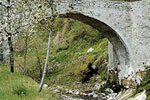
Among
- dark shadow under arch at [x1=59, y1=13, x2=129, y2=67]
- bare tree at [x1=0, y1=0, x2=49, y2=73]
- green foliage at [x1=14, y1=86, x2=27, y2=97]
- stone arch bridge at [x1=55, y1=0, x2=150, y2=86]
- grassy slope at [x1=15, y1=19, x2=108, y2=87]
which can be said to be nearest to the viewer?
green foliage at [x1=14, y1=86, x2=27, y2=97]

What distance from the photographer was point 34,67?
23156 mm

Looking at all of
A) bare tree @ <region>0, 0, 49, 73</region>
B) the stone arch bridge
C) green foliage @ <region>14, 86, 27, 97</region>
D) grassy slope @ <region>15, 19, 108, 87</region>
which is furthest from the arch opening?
green foliage @ <region>14, 86, 27, 97</region>

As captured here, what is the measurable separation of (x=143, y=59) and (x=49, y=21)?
25.9ft

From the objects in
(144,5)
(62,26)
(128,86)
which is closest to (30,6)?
(144,5)

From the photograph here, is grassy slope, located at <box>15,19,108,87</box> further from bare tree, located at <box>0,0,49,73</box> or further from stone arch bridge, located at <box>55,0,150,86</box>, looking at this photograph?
bare tree, located at <box>0,0,49,73</box>

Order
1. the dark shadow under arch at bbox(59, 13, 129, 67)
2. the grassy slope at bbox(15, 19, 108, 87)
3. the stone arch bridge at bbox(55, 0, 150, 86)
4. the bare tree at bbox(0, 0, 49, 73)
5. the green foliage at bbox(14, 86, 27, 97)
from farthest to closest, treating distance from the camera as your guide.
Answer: the grassy slope at bbox(15, 19, 108, 87) → the dark shadow under arch at bbox(59, 13, 129, 67) → the stone arch bridge at bbox(55, 0, 150, 86) → the bare tree at bbox(0, 0, 49, 73) → the green foliage at bbox(14, 86, 27, 97)

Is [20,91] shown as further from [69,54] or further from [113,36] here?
[69,54]

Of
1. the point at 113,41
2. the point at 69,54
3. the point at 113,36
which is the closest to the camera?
the point at 113,36

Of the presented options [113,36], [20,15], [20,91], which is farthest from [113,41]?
[20,91]

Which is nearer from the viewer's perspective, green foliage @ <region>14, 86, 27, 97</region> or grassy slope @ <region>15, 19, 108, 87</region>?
green foliage @ <region>14, 86, 27, 97</region>

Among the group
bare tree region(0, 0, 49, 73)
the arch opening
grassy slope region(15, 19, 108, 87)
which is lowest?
grassy slope region(15, 19, 108, 87)

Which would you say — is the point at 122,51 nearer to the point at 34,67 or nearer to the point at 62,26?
the point at 34,67

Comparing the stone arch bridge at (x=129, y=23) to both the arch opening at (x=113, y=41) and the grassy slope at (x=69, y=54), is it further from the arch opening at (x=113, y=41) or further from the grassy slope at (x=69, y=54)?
the grassy slope at (x=69, y=54)

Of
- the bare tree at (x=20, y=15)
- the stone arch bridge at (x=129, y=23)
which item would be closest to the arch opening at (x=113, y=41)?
the stone arch bridge at (x=129, y=23)
